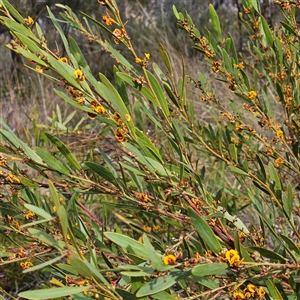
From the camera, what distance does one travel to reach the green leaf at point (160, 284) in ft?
1.37

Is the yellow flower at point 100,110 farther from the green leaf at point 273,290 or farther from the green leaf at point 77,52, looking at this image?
the green leaf at point 273,290

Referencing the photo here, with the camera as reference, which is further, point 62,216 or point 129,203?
point 129,203

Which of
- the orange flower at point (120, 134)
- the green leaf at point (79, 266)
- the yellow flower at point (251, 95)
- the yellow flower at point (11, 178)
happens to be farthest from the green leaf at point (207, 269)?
the yellow flower at point (251, 95)

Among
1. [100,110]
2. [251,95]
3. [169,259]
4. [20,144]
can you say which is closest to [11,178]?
[20,144]

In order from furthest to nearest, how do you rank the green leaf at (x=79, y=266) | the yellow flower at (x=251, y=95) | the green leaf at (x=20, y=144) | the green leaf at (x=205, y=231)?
1. the yellow flower at (x=251, y=95)
2. the green leaf at (x=20, y=144)
3. the green leaf at (x=205, y=231)
4. the green leaf at (x=79, y=266)

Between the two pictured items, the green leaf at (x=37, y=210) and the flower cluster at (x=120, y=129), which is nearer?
the green leaf at (x=37, y=210)

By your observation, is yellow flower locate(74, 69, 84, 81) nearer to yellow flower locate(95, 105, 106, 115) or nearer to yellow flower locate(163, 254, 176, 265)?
yellow flower locate(95, 105, 106, 115)

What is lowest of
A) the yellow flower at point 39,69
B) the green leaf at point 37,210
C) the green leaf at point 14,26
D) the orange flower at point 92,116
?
the green leaf at point 37,210

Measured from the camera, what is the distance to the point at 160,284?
0.43m

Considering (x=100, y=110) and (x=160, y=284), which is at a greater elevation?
(x=100, y=110)

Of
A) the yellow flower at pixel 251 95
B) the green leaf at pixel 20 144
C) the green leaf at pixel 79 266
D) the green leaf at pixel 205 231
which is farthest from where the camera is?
the yellow flower at pixel 251 95

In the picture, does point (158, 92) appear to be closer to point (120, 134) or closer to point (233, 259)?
point (120, 134)

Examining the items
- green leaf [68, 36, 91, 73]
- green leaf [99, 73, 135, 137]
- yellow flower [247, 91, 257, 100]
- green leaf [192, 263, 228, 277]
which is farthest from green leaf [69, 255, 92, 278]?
yellow flower [247, 91, 257, 100]

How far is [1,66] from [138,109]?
14.7 ft
